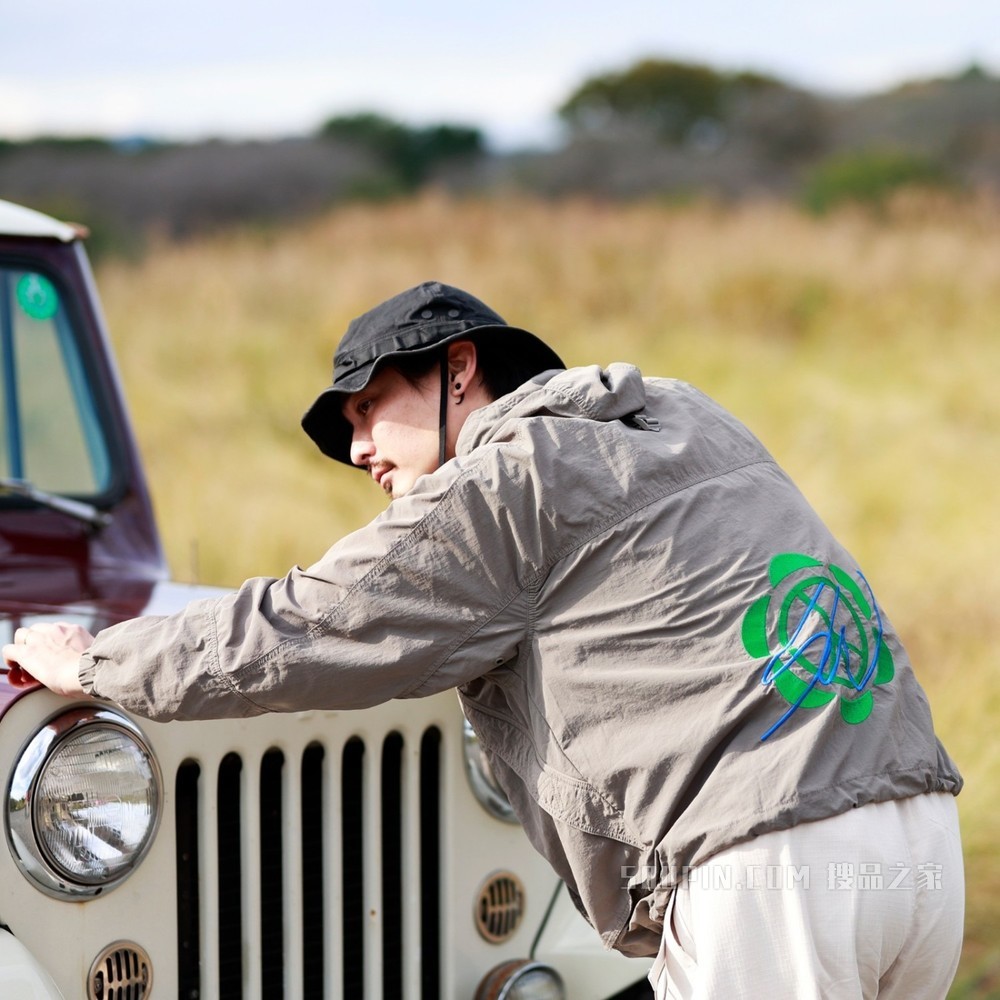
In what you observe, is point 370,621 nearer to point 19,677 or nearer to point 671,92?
point 19,677

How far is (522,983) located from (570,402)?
101 cm

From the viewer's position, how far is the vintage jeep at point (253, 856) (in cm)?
183

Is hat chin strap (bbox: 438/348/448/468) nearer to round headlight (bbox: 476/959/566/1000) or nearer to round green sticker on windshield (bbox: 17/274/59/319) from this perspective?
round headlight (bbox: 476/959/566/1000)

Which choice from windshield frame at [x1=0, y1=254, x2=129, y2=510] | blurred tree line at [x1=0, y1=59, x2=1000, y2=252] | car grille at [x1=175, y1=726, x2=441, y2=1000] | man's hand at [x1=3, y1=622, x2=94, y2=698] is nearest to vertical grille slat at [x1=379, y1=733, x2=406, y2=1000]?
car grille at [x1=175, y1=726, x2=441, y2=1000]

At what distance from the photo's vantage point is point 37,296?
3.03m

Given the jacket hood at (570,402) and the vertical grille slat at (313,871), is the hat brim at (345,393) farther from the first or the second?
the vertical grille slat at (313,871)

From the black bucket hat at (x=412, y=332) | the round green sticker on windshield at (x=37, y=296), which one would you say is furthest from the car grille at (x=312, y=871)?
the round green sticker on windshield at (x=37, y=296)

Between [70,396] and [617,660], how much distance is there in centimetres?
185

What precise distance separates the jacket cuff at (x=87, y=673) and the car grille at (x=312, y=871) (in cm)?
27

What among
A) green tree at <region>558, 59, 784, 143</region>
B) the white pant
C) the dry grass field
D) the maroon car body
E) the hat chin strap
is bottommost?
the dry grass field

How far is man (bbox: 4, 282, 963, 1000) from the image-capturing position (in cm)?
166

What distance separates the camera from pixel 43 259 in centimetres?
304

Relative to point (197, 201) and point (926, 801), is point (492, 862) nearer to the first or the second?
point (926, 801)

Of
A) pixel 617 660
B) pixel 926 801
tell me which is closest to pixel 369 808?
pixel 617 660
